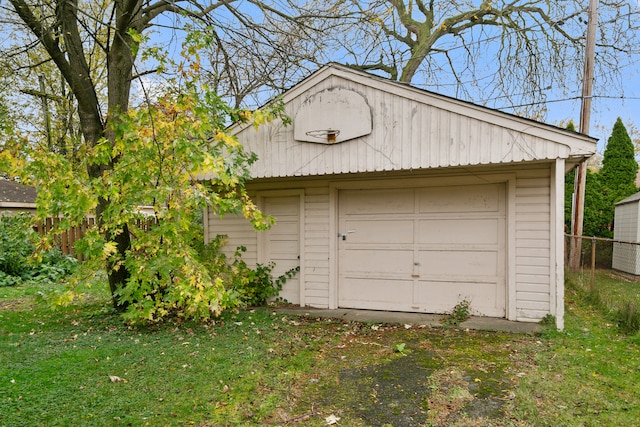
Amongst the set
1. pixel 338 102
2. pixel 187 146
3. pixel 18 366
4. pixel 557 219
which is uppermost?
pixel 338 102

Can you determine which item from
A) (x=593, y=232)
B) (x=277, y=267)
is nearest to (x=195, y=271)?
(x=277, y=267)

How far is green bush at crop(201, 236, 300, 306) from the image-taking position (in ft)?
20.0

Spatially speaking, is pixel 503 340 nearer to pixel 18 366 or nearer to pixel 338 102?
pixel 338 102

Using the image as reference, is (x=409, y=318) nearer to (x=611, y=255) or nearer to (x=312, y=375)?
(x=312, y=375)

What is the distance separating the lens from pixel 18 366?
368cm

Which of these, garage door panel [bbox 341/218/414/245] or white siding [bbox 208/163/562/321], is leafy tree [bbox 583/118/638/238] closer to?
white siding [bbox 208/163/562/321]

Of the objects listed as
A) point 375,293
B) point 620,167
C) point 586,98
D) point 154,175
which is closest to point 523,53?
point 586,98

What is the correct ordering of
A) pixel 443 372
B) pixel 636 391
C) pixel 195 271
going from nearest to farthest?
pixel 636 391 < pixel 443 372 < pixel 195 271

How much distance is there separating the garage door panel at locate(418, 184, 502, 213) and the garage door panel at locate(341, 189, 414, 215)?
22cm

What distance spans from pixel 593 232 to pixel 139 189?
42.2 ft

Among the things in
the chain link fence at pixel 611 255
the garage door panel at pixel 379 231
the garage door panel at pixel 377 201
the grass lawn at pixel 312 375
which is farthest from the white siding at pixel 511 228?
the chain link fence at pixel 611 255

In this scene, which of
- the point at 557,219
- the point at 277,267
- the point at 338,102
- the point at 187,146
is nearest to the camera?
the point at 187,146

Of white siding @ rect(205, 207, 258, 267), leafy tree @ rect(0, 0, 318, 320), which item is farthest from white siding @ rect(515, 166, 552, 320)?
white siding @ rect(205, 207, 258, 267)

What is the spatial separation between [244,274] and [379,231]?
2213 millimetres
